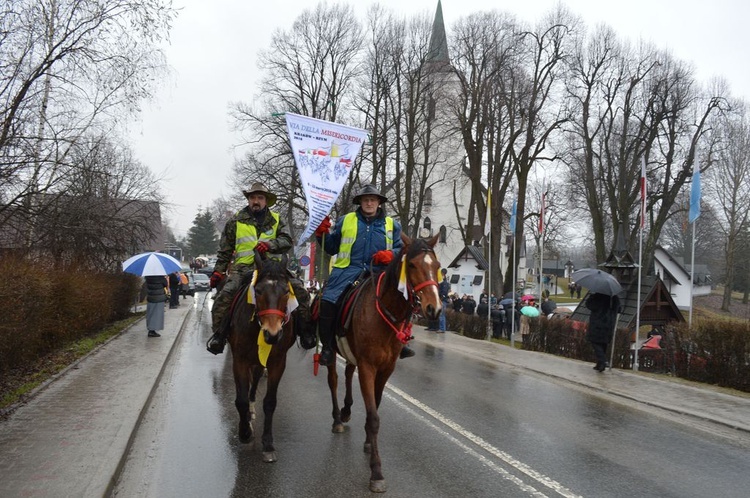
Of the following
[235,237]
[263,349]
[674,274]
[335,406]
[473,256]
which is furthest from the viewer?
[674,274]

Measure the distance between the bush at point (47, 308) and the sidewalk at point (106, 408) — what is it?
31.1 inches

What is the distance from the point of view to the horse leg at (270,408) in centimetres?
582

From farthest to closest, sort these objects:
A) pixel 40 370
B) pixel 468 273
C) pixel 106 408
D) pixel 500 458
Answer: pixel 468 273, pixel 40 370, pixel 106 408, pixel 500 458

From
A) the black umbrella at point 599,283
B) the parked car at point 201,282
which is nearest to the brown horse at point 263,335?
the black umbrella at point 599,283

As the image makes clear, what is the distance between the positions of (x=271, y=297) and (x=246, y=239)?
5.22 feet

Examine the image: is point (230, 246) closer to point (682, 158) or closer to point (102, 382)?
point (102, 382)

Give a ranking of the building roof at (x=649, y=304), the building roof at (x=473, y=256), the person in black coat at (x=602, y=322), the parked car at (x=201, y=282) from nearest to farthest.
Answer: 1. the person in black coat at (x=602, y=322)
2. the building roof at (x=649, y=304)
3. the parked car at (x=201, y=282)
4. the building roof at (x=473, y=256)

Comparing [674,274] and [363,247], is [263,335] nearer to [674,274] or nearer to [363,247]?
[363,247]

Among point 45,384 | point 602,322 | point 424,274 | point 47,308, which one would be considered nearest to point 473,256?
point 602,322

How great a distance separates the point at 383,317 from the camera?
5.62 metres

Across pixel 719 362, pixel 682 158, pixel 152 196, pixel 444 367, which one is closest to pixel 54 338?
pixel 444 367

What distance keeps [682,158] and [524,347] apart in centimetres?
2297

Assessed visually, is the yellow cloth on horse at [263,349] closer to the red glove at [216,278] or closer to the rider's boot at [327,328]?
the rider's boot at [327,328]

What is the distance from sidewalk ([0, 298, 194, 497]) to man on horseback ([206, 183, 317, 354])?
4.96ft
